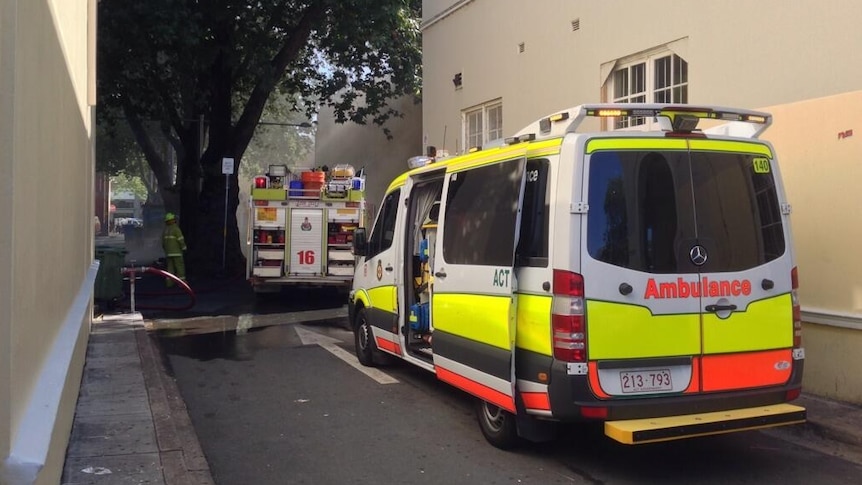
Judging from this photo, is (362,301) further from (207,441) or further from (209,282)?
(209,282)

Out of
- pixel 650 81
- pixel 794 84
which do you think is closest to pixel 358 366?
pixel 650 81

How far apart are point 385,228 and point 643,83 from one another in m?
3.74

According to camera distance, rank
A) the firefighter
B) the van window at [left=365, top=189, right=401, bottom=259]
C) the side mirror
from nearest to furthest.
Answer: the van window at [left=365, top=189, right=401, bottom=259]
the side mirror
the firefighter

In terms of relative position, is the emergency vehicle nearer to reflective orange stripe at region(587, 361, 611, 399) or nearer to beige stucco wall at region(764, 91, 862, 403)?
beige stucco wall at region(764, 91, 862, 403)

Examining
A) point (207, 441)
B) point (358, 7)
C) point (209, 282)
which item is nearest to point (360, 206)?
point (358, 7)

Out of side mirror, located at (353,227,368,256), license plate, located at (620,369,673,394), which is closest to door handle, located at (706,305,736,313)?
license plate, located at (620,369,673,394)

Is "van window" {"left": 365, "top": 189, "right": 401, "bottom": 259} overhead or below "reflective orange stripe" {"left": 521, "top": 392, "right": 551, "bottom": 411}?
overhead

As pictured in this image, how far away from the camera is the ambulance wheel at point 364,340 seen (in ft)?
27.7

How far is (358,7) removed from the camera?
54.2ft

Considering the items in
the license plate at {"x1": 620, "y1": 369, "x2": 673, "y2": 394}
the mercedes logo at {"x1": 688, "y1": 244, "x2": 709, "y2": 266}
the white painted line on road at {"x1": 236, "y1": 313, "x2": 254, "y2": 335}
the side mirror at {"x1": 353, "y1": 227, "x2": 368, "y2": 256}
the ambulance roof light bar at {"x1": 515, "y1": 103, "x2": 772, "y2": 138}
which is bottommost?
the white painted line on road at {"x1": 236, "y1": 313, "x2": 254, "y2": 335}

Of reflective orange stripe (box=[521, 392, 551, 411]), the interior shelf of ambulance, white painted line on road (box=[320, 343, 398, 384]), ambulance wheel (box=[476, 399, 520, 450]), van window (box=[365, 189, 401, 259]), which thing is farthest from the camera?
white painted line on road (box=[320, 343, 398, 384])

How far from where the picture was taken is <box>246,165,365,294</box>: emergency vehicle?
14.5 m

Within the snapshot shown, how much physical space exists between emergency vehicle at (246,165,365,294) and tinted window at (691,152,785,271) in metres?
10.2

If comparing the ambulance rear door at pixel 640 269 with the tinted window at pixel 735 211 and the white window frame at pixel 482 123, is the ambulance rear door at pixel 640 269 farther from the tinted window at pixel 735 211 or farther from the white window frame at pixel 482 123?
the white window frame at pixel 482 123
